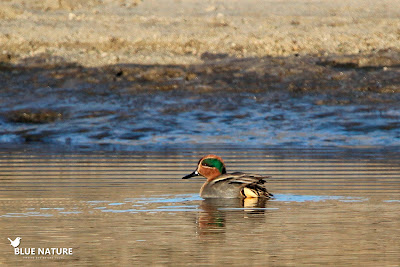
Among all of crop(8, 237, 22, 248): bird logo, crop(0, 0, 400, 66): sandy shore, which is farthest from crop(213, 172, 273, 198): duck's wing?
crop(0, 0, 400, 66): sandy shore

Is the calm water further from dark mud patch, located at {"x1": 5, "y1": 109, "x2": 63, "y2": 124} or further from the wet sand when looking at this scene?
dark mud patch, located at {"x1": 5, "y1": 109, "x2": 63, "y2": 124}

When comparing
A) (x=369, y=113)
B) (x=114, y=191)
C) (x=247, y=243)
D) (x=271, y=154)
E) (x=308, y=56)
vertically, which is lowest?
(x=247, y=243)

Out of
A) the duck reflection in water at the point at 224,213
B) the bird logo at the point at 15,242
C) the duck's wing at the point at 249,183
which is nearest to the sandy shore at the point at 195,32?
the duck's wing at the point at 249,183

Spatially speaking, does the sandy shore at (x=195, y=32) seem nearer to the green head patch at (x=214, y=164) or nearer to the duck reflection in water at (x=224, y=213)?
the green head patch at (x=214, y=164)

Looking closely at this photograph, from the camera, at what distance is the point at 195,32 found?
25.3m

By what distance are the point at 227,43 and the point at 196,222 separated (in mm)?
15089

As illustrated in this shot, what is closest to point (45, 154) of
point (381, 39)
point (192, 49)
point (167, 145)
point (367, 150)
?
point (167, 145)

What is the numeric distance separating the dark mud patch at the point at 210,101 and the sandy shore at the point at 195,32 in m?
0.53

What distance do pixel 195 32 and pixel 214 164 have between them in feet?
43.3

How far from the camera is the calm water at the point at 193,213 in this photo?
26.8ft

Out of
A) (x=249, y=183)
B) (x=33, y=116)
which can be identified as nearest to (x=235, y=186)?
(x=249, y=183)

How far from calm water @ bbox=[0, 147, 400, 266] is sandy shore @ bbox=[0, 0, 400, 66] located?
8571 millimetres

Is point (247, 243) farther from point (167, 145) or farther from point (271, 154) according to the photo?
point (167, 145)

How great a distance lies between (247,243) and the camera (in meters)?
8.63
